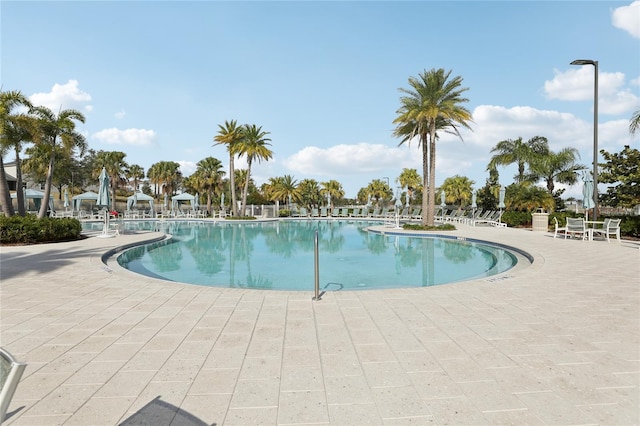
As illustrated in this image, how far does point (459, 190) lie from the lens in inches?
1721

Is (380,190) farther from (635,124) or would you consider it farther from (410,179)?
(635,124)

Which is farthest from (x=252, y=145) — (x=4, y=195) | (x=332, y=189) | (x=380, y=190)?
(x=380, y=190)

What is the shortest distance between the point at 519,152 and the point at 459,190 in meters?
16.4

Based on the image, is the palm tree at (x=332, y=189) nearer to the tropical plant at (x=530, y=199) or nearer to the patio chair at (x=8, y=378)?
the tropical plant at (x=530, y=199)

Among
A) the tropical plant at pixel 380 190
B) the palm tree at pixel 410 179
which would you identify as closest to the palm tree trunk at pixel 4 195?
the tropical plant at pixel 380 190

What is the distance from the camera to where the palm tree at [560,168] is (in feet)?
82.3

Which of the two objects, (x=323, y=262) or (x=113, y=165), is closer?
(x=323, y=262)

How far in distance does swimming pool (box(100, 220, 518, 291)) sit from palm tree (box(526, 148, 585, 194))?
15.2 metres

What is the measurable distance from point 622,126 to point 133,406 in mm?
19851

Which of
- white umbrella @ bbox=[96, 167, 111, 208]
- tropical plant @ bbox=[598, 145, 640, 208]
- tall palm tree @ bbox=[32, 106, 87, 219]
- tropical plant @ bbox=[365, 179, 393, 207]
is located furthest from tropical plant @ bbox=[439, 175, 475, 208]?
tall palm tree @ bbox=[32, 106, 87, 219]

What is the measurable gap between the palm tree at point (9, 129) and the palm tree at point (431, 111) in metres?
18.2

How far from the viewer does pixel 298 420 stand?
7.09 feet

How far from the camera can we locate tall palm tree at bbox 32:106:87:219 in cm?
1518

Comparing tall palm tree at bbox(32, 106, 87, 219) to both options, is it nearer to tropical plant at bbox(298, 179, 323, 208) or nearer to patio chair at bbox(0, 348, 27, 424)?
patio chair at bbox(0, 348, 27, 424)
